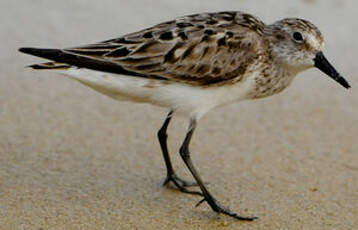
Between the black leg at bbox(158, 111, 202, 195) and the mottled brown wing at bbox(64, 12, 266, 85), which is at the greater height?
Answer: the mottled brown wing at bbox(64, 12, 266, 85)

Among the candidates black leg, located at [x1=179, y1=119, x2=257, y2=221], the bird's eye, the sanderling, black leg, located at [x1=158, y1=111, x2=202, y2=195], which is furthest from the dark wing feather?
black leg, located at [x1=158, y1=111, x2=202, y2=195]

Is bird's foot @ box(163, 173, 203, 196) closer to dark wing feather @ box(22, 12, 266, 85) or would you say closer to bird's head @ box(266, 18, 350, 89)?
dark wing feather @ box(22, 12, 266, 85)

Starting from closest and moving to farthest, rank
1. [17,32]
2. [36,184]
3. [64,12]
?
[36,184]
[17,32]
[64,12]

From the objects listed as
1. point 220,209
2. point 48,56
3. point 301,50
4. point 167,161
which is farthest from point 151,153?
point 301,50

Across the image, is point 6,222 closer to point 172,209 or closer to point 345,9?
point 172,209

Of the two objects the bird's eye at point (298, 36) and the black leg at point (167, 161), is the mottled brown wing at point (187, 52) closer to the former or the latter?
the bird's eye at point (298, 36)

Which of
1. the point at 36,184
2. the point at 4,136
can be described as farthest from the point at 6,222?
the point at 4,136

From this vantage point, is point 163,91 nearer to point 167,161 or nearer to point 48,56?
point 167,161
